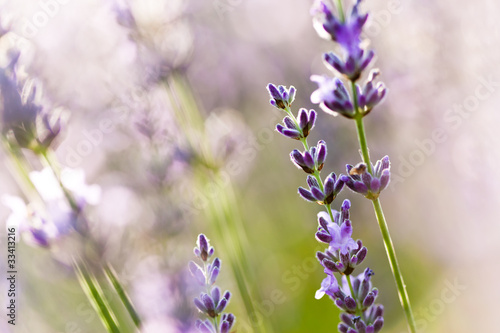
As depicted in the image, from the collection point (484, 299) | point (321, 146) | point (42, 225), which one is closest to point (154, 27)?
point (42, 225)

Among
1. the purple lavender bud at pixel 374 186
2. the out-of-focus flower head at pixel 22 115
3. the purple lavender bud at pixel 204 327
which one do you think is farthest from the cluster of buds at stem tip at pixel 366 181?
the out-of-focus flower head at pixel 22 115

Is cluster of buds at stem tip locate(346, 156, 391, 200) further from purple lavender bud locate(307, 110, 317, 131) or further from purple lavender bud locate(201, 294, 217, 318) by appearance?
purple lavender bud locate(201, 294, 217, 318)

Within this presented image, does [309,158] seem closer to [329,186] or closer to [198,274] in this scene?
[329,186]

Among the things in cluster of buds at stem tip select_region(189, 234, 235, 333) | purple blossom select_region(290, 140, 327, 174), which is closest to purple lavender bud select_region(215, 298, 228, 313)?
cluster of buds at stem tip select_region(189, 234, 235, 333)

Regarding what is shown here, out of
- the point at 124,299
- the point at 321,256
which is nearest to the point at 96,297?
the point at 124,299

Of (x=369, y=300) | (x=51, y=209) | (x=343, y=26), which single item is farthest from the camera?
(x=51, y=209)

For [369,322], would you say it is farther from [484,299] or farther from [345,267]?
[484,299]
